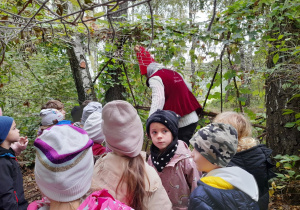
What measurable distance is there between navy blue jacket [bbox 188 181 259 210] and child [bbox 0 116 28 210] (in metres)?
1.44

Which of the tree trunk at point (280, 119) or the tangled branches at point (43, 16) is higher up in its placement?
the tangled branches at point (43, 16)

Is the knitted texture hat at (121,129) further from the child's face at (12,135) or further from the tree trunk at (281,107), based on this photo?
the tree trunk at (281,107)

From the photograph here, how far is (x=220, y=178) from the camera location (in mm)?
1294

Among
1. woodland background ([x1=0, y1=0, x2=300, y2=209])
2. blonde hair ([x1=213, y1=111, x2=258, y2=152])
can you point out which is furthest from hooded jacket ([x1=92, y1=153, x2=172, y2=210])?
woodland background ([x1=0, y1=0, x2=300, y2=209])

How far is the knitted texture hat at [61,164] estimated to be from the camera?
107cm

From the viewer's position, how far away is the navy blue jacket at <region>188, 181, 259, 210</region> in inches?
47.1

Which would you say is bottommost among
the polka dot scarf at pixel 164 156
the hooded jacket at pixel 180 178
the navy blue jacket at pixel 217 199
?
the hooded jacket at pixel 180 178

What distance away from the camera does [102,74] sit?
4.92m

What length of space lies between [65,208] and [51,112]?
2.22m

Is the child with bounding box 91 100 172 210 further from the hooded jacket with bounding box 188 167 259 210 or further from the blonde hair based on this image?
the blonde hair

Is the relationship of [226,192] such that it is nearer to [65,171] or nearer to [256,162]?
[256,162]

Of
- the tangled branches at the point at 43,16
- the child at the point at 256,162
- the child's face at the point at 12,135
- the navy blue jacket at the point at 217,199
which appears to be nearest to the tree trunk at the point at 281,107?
the child at the point at 256,162

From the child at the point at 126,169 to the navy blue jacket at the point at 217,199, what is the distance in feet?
1.21

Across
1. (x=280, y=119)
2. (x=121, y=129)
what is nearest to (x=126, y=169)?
(x=121, y=129)
